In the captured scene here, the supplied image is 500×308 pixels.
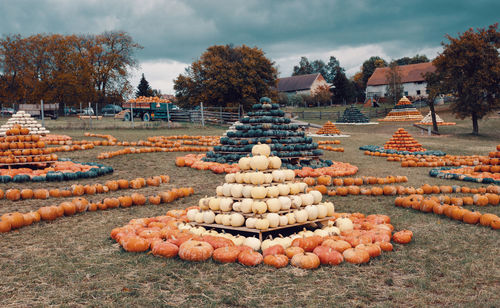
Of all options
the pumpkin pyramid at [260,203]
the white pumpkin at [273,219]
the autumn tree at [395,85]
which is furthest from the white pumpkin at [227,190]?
the autumn tree at [395,85]

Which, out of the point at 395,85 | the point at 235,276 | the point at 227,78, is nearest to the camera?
the point at 235,276

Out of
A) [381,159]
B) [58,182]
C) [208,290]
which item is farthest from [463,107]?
[208,290]

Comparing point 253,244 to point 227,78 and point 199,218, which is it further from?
point 227,78

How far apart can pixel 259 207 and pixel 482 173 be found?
30.7 ft

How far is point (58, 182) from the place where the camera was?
11.7m

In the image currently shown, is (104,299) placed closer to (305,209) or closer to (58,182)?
(305,209)

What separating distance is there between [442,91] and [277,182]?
105 feet

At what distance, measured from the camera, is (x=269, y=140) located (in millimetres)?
15062

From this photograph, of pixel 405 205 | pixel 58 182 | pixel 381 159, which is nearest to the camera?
pixel 405 205

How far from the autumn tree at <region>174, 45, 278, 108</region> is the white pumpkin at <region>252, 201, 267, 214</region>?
3709 cm

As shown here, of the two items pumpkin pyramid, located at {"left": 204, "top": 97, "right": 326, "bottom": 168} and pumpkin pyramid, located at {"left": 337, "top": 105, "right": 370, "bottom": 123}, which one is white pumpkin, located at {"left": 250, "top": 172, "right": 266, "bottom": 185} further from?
pumpkin pyramid, located at {"left": 337, "top": 105, "right": 370, "bottom": 123}

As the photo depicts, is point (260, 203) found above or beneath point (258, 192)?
beneath

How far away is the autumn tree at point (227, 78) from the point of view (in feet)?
141

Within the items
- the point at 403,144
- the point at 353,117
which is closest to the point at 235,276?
the point at 403,144
